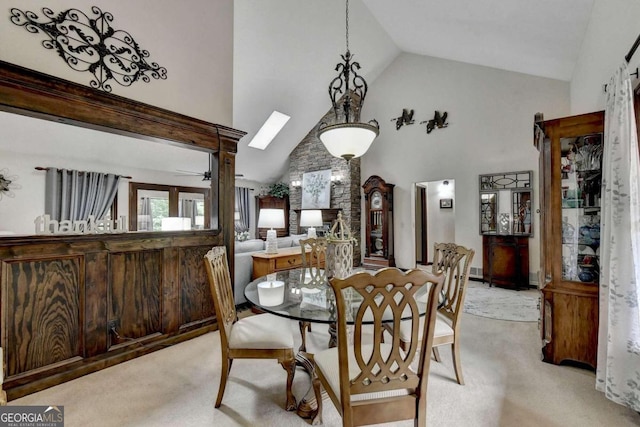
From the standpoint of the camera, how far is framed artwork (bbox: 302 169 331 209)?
721 cm

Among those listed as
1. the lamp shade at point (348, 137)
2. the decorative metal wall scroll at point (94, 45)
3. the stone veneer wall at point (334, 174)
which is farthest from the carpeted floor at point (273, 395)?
the stone veneer wall at point (334, 174)

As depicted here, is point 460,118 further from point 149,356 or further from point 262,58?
point 149,356

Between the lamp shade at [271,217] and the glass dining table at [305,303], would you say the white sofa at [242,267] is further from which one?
the glass dining table at [305,303]

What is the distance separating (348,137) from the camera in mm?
2338

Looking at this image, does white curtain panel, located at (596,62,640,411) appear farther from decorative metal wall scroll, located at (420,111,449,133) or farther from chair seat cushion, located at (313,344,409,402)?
decorative metal wall scroll, located at (420,111,449,133)

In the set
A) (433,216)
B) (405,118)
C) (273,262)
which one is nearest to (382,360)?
(273,262)

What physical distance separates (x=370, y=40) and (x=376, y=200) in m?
3.23

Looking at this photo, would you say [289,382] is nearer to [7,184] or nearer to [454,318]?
[454,318]

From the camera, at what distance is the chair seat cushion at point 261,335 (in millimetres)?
1854

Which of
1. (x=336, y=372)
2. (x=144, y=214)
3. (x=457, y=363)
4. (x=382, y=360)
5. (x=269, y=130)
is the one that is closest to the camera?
(x=382, y=360)

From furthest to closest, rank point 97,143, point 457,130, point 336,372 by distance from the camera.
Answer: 1. point 457,130
2. point 97,143
3. point 336,372

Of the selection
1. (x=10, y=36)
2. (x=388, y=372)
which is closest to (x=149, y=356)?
(x=388, y=372)

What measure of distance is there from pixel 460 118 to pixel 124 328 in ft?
20.2

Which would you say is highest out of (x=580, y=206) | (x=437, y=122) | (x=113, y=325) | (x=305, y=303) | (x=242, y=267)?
(x=437, y=122)
